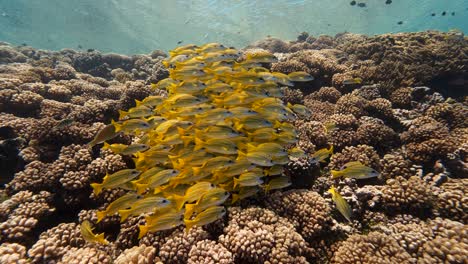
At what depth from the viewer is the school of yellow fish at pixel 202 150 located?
124 inches

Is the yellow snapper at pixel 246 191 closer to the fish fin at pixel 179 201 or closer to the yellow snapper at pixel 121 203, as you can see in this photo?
the fish fin at pixel 179 201

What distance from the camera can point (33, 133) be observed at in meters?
5.89

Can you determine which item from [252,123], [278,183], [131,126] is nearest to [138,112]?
[131,126]

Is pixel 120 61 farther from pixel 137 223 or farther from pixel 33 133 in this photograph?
pixel 137 223

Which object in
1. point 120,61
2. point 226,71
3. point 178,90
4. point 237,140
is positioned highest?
point 120,61

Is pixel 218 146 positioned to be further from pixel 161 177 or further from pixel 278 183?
pixel 278 183

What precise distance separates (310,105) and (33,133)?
7165mm

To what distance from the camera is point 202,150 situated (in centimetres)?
→ 371

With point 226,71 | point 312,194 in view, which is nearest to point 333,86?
point 226,71

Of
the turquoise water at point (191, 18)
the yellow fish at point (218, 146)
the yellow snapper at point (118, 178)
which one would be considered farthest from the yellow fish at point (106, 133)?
the turquoise water at point (191, 18)

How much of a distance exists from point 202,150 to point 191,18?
210 feet

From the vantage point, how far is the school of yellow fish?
3.16 metres

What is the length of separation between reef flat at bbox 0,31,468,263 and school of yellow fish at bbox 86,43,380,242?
0.48 meters

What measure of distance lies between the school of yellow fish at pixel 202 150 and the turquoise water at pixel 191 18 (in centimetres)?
4694
